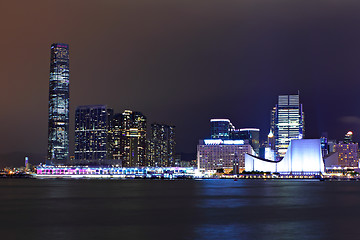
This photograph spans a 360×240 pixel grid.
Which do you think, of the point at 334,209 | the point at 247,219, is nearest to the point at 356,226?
the point at 247,219

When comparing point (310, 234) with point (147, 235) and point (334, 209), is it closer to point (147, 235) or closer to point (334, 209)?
point (147, 235)

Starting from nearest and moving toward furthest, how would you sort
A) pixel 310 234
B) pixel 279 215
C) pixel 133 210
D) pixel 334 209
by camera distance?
pixel 310 234, pixel 279 215, pixel 133 210, pixel 334 209

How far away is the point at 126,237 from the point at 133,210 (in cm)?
1882

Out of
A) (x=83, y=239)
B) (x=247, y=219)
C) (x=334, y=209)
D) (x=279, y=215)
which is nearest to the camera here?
(x=83, y=239)

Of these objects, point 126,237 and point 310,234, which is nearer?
point 126,237

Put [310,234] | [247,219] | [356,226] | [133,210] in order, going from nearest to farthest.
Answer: [310,234] → [356,226] → [247,219] → [133,210]

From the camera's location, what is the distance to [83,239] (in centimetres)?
3128

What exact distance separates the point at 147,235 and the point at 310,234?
10277mm

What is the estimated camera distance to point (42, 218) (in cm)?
4362

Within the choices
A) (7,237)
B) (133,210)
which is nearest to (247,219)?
(133,210)

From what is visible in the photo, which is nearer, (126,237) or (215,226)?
(126,237)

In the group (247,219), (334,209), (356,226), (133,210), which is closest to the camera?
(356,226)

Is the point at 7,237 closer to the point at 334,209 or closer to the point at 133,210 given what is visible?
the point at 133,210

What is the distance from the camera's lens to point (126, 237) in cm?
3194
